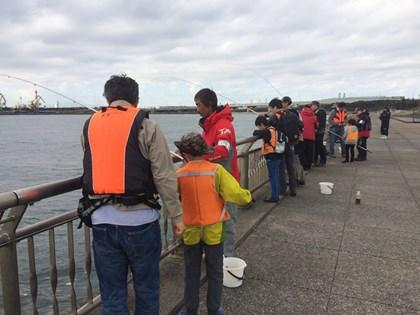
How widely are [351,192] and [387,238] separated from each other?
115 inches

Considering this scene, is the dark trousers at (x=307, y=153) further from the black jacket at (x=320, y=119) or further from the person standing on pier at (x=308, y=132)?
the black jacket at (x=320, y=119)

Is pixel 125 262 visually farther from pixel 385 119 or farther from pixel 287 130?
pixel 385 119

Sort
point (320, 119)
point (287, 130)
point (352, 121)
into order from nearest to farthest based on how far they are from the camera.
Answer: point (287, 130) → point (320, 119) → point (352, 121)

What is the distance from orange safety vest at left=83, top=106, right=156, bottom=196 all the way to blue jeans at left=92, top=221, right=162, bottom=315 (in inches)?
10.3

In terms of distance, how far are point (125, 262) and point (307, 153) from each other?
8792 mm

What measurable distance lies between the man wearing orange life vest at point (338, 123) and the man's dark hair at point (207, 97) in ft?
35.2

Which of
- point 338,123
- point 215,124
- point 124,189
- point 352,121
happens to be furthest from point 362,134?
point 124,189

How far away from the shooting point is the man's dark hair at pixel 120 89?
8.28 ft

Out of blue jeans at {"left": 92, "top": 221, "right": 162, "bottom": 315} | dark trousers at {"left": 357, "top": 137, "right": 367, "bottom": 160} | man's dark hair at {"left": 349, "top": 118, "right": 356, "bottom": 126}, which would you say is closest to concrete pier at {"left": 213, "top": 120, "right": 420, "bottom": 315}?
blue jeans at {"left": 92, "top": 221, "right": 162, "bottom": 315}

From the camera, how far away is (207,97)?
3.87 meters

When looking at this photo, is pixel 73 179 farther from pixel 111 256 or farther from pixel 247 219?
pixel 247 219

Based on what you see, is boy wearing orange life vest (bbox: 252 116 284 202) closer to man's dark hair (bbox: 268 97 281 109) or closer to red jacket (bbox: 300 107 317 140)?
man's dark hair (bbox: 268 97 281 109)

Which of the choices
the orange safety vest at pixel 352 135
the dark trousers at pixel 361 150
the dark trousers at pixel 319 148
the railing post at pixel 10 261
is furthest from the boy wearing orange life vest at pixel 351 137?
the railing post at pixel 10 261

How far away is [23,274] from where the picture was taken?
785cm
